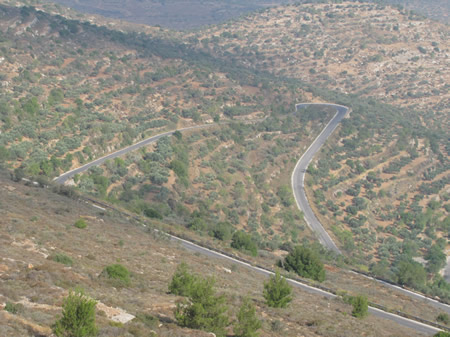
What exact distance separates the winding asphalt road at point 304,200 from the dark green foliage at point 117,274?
16046 millimetres

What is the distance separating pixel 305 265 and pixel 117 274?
Answer: 20597 mm

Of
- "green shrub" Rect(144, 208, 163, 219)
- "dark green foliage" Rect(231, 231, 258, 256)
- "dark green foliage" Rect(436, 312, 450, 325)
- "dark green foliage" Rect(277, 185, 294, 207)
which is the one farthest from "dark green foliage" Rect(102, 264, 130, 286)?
"dark green foliage" Rect(277, 185, 294, 207)

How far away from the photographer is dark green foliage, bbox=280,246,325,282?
42.4 m

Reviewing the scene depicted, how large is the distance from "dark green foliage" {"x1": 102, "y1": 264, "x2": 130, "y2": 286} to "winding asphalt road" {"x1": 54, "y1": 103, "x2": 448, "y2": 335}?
1605 cm

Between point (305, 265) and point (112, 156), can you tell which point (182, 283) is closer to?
point (305, 265)

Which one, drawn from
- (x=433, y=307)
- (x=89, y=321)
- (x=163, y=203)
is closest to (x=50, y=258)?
(x=89, y=321)

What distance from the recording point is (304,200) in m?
81.9

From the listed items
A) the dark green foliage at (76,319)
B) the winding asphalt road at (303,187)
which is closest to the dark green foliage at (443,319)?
the winding asphalt road at (303,187)

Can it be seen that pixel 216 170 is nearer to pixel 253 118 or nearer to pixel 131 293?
pixel 253 118

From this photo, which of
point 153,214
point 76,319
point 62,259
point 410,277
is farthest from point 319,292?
point 76,319

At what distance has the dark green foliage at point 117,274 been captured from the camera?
83.6 feet

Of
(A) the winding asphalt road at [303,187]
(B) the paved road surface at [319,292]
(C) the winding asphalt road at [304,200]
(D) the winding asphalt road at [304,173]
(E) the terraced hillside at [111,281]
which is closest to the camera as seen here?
(E) the terraced hillside at [111,281]

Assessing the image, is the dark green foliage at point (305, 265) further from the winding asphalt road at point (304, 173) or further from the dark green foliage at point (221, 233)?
the winding asphalt road at point (304, 173)

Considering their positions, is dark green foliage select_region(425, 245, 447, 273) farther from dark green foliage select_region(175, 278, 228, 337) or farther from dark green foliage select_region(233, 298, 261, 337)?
dark green foliage select_region(175, 278, 228, 337)
